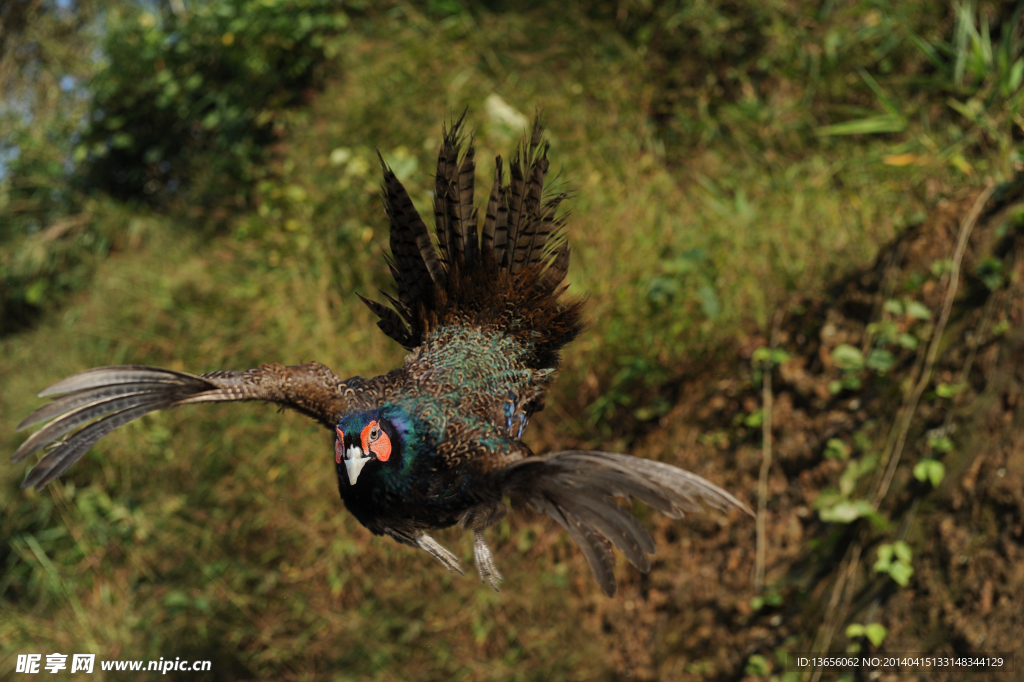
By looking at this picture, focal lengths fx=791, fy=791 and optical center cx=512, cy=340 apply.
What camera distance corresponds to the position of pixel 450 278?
248 centimetres

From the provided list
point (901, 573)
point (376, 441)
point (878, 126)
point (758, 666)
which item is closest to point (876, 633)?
point (901, 573)

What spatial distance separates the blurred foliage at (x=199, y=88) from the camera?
6.03 meters

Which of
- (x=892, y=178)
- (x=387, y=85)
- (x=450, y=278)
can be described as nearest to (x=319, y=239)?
(x=387, y=85)

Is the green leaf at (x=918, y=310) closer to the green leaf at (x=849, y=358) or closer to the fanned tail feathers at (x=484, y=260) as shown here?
the green leaf at (x=849, y=358)

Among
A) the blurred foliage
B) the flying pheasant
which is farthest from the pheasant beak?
the blurred foliage

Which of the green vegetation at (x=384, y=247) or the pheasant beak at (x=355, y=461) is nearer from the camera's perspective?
the pheasant beak at (x=355, y=461)

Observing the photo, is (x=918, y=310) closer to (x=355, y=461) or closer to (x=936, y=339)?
(x=936, y=339)

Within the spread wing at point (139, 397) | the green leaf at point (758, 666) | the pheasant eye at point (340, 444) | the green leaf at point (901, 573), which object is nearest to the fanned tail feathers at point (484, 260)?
the spread wing at point (139, 397)

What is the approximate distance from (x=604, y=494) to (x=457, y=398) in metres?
0.63

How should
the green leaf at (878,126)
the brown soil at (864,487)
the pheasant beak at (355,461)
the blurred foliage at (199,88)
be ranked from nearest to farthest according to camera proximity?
the pheasant beak at (355,461)
the brown soil at (864,487)
the green leaf at (878,126)
the blurred foliage at (199,88)

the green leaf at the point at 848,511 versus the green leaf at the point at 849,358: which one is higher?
the green leaf at the point at 849,358

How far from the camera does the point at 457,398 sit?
2.22m

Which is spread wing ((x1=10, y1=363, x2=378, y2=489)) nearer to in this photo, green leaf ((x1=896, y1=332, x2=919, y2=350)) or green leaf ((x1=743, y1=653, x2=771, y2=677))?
green leaf ((x1=743, y1=653, x2=771, y2=677))

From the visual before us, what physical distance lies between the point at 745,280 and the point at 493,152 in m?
1.77
